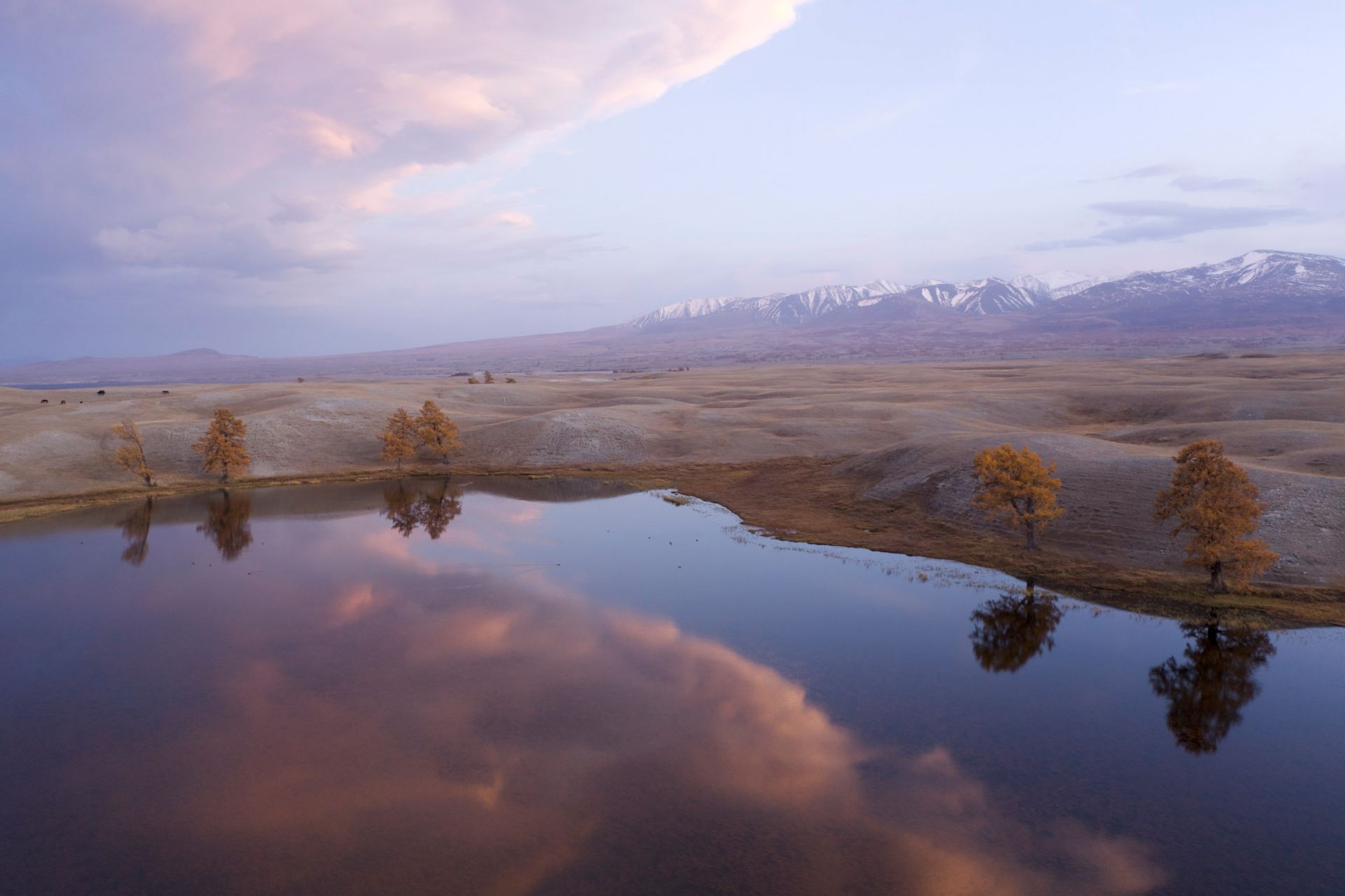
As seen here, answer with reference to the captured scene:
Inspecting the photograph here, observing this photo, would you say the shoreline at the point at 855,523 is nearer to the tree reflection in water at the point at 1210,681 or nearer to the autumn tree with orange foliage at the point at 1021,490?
the autumn tree with orange foliage at the point at 1021,490

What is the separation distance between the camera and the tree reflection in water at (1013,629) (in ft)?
104

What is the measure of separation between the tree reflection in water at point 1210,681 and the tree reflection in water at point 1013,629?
4.94 m

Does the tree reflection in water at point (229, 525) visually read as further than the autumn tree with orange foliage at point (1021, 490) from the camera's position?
Yes

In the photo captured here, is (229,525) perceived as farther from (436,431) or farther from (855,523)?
(855,523)

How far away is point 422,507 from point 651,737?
45.3 meters

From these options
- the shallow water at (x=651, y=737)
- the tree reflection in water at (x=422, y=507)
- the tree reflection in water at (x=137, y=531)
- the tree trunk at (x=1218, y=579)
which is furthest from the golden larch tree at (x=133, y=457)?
the tree trunk at (x=1218, y=579)

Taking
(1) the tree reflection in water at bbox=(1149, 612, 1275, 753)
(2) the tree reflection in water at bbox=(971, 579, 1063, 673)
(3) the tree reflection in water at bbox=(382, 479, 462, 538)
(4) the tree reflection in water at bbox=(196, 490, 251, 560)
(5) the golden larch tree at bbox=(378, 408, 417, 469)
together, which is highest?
(5) the golden larch tree at bbox=(378, 408, 417, 469)

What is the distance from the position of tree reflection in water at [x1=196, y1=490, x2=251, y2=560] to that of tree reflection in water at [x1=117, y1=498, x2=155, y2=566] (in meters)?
3.98

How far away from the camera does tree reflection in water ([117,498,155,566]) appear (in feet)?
163

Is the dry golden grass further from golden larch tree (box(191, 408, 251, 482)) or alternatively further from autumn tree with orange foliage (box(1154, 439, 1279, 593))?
golden larch tree (box(191, 408, 251, 482))

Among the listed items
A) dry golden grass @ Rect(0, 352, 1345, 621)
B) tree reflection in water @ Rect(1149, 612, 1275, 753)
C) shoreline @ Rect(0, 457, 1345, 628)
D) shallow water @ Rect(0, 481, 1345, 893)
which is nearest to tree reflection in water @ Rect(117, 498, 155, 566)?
shallow water @ Rect(0, 481, 1345, 893)

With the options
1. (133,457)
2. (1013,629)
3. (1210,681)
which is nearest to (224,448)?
(133,457)

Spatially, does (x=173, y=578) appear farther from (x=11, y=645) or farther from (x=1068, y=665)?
(x=1068, y=665)

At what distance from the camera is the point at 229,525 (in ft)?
193
